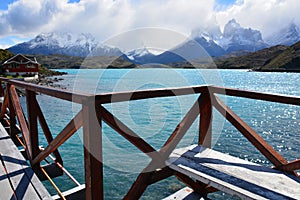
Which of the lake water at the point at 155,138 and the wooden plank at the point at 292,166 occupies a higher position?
the wooden plank at the point at 292,166

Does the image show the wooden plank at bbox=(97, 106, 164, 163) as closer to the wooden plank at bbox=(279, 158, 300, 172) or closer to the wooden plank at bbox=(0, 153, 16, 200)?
the wooden plank at bbox=(279, 158, 300, 172)

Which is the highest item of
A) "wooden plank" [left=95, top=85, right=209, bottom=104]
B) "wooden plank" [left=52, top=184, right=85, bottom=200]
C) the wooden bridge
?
"wooden plank" [left=95, top=85, right=209, bottom=104]

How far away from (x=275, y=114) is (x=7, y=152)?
23.4 meters

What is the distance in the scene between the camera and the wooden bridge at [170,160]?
6.43 feet

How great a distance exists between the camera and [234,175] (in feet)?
7.25

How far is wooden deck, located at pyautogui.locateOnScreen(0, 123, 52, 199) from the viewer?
2.66 m

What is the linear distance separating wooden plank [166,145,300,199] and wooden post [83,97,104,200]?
762 millimetres

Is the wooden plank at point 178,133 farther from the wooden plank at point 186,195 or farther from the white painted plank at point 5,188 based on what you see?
the white painted plank at point 5,188

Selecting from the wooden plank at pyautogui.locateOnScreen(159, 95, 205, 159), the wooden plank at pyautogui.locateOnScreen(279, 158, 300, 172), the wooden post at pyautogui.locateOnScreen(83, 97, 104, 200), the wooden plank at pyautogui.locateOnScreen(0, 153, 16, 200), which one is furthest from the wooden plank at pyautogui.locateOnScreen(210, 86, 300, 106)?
the wooden plank at pyautogui.locateOnScreen(0, 153, 16, 200)

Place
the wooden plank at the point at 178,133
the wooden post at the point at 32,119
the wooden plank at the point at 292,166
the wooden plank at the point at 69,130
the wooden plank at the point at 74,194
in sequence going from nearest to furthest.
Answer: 1. the wooden plank at the point at 69,130
2. the wooden plank at the point at 292,166
3. the wooden plank at the point at 178,133
4. the wooden plank at the point at 74,194
5. the wooden post at the point at 32,119

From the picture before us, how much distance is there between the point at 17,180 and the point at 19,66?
56.2 m

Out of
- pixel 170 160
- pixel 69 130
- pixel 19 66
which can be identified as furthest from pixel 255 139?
pixel 19 66

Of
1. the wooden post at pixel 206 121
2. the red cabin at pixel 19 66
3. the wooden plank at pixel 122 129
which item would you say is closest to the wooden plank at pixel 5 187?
the wooden plank at pixel 122 129

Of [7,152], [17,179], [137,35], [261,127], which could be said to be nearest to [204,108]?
[17,179]
